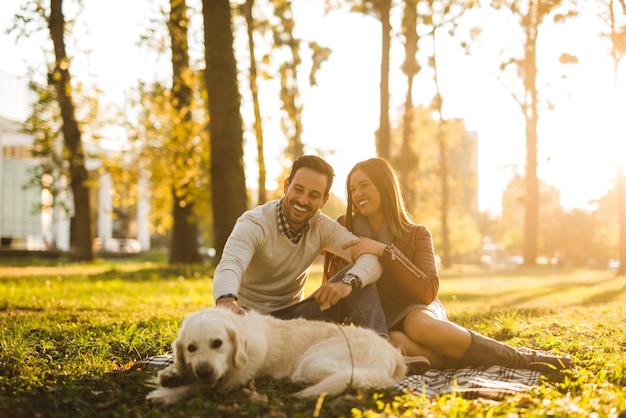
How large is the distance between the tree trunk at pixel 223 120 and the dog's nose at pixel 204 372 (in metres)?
8.62

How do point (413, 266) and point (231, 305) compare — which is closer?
point (231, 305)

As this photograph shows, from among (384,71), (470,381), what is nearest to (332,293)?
(470,381)

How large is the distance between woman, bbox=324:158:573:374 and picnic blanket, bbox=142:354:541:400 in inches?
5.1

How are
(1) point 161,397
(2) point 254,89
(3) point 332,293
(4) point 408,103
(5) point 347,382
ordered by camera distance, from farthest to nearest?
(4) point 408,103
(2) point 254,89
(3) point 332,293
(5) point 347,382
(1) point 161,397

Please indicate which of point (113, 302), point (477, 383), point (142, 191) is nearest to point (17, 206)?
point (142, 191)

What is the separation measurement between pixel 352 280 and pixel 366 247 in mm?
432

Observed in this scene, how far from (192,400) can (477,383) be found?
187cm

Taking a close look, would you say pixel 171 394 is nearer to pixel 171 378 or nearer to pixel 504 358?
pixel 171 378

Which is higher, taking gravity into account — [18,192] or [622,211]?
[18,192]

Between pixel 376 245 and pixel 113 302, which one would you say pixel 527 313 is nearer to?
pixel 376 245

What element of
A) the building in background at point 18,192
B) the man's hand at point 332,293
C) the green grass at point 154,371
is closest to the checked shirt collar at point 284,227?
the man's hand at point 332,293

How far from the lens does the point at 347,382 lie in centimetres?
383

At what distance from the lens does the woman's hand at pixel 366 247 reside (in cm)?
525

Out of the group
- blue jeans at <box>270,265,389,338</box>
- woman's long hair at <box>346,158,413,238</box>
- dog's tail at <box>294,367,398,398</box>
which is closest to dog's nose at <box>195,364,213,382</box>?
dog's tail at <box>294,367,398,398</box>
